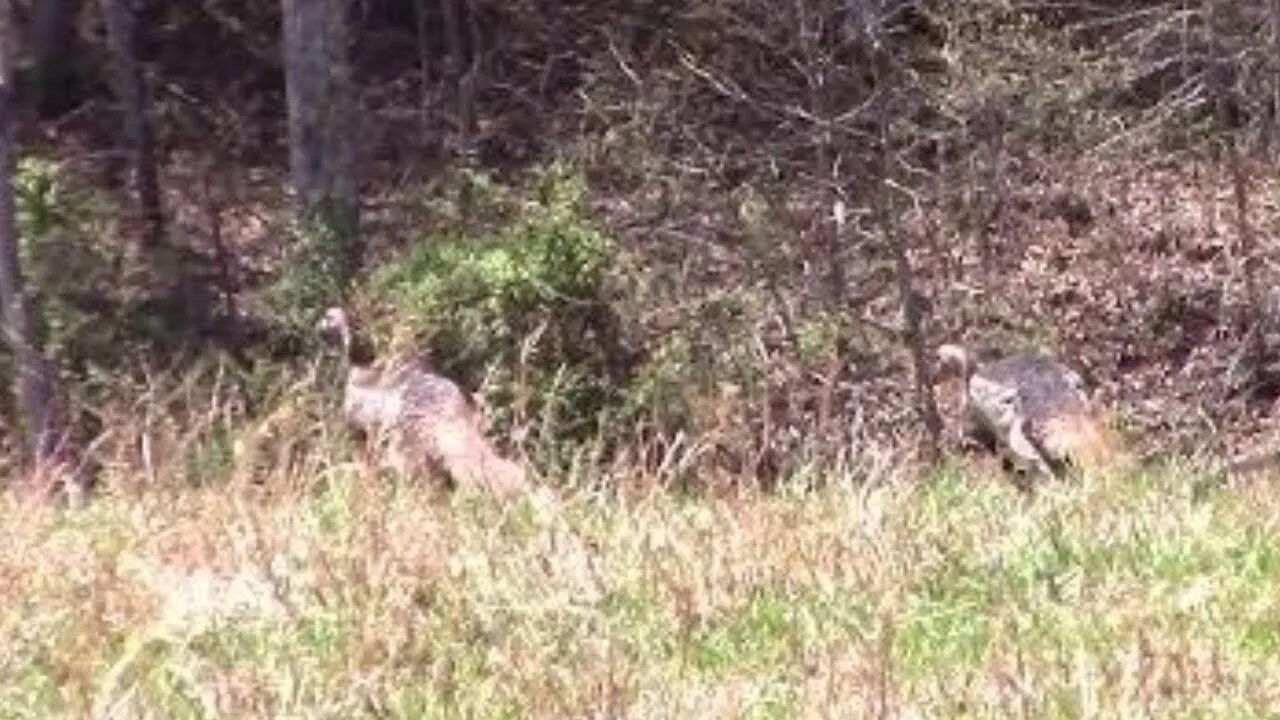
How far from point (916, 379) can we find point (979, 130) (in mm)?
4659

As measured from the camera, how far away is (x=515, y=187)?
2100cm

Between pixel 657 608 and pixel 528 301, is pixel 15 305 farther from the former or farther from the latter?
pixel 657 608

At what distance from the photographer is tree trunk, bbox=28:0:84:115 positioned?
26078 millimetres

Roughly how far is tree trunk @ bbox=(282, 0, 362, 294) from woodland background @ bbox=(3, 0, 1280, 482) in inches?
1.3

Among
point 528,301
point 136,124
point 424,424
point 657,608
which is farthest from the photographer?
point 136,124

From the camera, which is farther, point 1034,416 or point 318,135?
point 318,135

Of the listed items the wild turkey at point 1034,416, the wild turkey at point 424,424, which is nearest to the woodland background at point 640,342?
the wild turkey at point 424,424

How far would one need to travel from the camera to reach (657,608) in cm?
484

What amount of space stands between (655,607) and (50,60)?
2261 centimetres

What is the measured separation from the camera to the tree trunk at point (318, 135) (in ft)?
61.0

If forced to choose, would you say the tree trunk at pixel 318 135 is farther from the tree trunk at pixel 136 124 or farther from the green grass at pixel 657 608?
the green grass at pixel 657 608

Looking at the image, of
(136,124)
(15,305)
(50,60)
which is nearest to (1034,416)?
(15,305)

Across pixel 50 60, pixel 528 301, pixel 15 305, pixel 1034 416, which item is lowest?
pixel 50 60

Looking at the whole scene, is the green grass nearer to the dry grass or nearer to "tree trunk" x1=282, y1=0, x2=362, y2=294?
the dry grass
